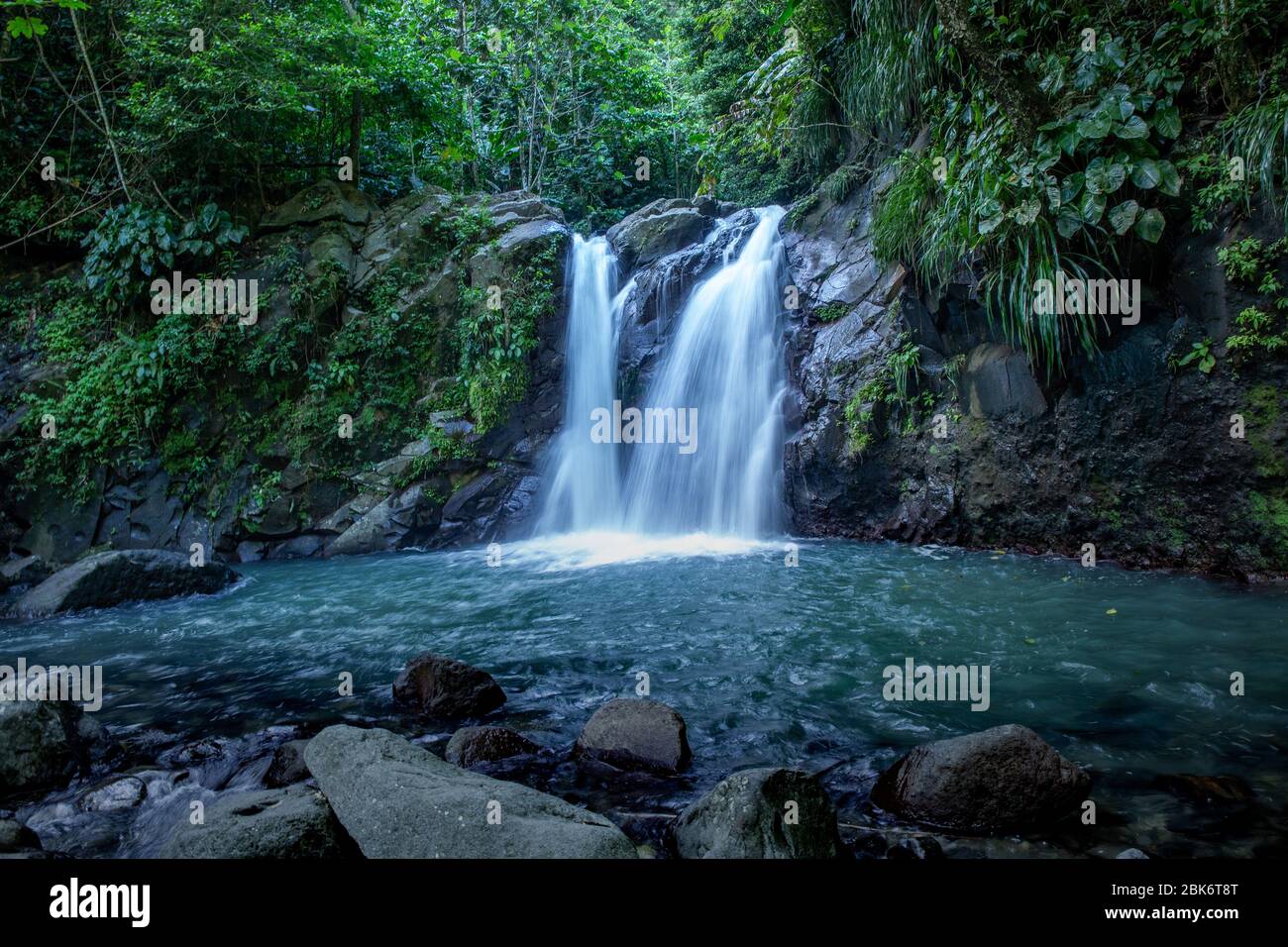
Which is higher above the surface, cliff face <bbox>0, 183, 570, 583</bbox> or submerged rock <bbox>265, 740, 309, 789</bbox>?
cliff face <bbox>0, 183, 570, 583</bbox>

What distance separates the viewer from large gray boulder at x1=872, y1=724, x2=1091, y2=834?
2.76 meters

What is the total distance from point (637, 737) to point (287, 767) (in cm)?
178

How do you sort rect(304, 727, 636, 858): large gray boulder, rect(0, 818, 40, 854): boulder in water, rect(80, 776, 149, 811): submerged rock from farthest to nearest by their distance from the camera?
rect(80, 776, 149, 811): submerged rock → rect(0, 818, 40, 854): boulder in water → rect(304, 727, 636, 858): large gray boulder

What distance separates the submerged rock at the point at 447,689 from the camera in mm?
4270

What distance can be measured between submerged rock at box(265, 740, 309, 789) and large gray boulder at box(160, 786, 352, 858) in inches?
24.1

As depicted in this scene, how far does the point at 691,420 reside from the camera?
11.3 m

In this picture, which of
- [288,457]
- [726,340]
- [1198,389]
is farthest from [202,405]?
[1198,389]

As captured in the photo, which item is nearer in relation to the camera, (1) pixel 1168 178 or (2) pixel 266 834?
(2) pixel 266 834

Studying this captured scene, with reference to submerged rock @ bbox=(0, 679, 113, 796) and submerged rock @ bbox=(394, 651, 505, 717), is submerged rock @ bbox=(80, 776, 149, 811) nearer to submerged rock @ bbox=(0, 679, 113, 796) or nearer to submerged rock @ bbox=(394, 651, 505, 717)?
submerged rock @ bbox=(0, 679, 113, 796)

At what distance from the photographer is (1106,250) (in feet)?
21.4

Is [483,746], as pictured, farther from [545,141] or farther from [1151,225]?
[545,141]

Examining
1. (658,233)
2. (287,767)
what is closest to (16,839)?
(287,767)

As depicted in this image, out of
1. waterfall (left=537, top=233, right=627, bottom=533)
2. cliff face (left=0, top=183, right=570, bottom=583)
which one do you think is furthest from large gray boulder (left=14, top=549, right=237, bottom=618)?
waterfall (left=537, top=233, right=627, bottom=533)
